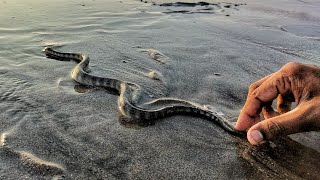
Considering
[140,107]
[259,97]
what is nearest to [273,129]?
[259,97]

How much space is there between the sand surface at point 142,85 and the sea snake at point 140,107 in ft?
0.50

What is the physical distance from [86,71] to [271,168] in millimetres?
4322

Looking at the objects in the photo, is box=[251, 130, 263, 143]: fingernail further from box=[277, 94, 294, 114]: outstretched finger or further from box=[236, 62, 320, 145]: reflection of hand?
box=[277, 94, 294, 114]: outstretched finger

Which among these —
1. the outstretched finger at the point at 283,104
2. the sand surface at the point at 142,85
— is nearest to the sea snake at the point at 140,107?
the sand surface at the point at 142,85

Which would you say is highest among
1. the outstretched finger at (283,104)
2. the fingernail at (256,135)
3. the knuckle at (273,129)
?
the knuckle at (273,129)

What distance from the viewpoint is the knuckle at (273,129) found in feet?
12.2

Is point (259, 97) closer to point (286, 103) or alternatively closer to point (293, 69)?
point (293, 69)

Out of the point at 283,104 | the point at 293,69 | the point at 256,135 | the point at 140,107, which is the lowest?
the point at 140,107

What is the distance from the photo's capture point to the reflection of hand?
374cm

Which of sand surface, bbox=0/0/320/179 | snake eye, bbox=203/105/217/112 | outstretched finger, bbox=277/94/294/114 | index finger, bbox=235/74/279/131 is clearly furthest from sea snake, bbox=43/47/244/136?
outstretched finger, bbox=277/94/294/114

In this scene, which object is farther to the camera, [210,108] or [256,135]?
[210,108]

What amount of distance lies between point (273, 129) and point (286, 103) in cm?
144

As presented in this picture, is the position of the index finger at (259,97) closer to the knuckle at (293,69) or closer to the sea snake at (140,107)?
the knuckle at (293,69)

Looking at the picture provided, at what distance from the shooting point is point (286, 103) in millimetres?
5035
